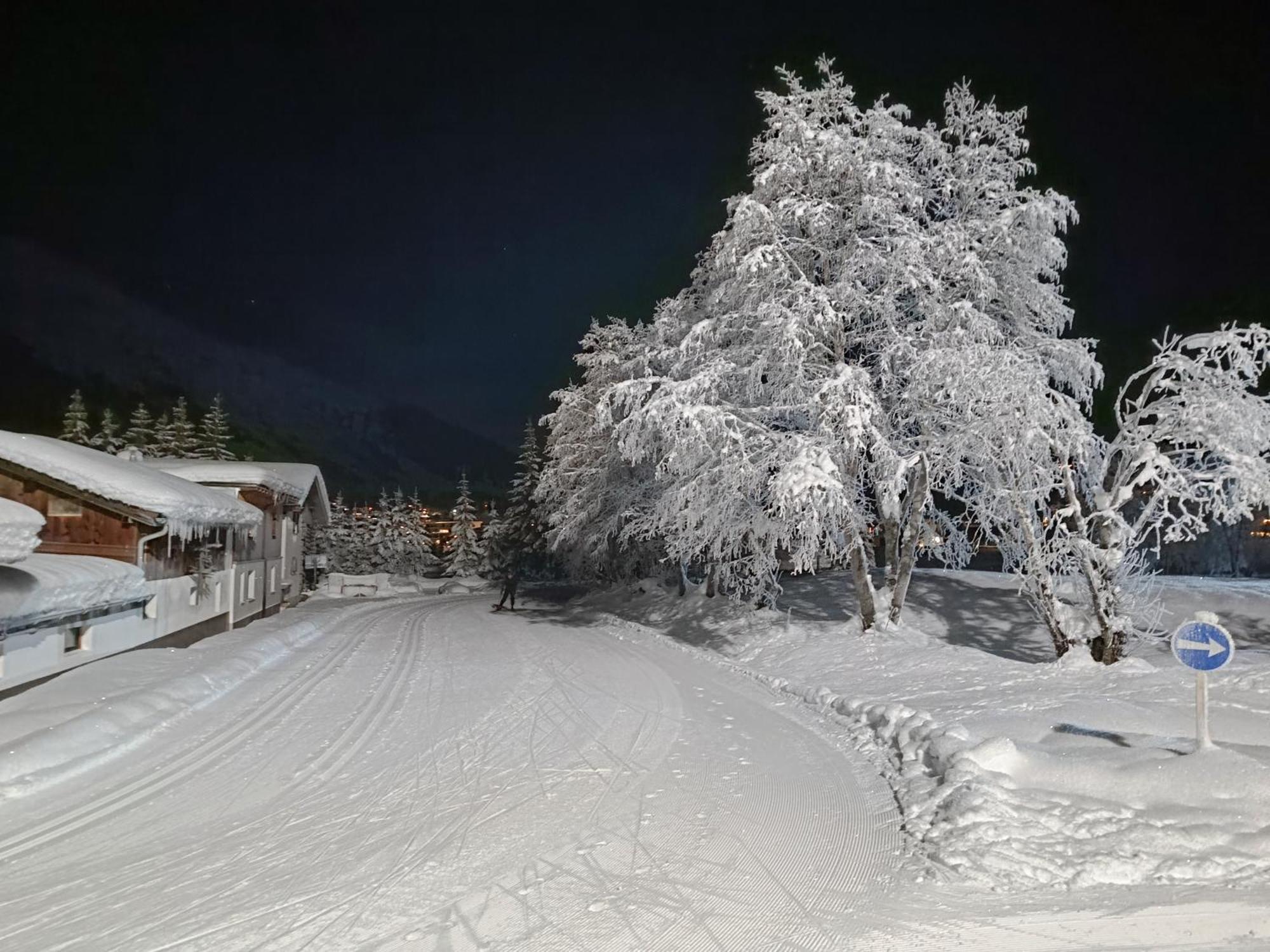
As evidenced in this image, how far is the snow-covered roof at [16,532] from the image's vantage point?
32.2 ft

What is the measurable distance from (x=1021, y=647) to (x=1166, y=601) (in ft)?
12.7

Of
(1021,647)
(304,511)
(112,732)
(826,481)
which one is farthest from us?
(304,511)

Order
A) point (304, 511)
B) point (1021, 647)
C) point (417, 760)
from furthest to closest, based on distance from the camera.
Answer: point (304, 511) → point (1021, 647) → point (417, 760)

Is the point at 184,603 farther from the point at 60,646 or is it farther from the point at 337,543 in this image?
the point at 337,543

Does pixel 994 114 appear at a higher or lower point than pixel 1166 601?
higher

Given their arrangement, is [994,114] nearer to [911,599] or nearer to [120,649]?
[911,599]

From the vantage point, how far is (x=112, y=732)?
9.97m

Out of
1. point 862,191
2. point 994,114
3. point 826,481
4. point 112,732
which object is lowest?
point 112,732

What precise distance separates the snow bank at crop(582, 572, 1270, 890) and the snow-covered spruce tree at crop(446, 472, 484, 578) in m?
48.9

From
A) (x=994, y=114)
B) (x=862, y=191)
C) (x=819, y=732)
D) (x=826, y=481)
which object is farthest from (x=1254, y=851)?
(x=994, y=114)

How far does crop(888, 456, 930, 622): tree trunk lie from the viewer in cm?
1628

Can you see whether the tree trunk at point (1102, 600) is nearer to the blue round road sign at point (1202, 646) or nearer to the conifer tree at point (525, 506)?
the blue round road sign at point (1202, 646)

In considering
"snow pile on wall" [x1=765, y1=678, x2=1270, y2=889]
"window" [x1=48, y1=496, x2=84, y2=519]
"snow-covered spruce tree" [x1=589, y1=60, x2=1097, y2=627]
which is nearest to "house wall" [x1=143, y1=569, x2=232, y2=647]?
"window" [x1=48, y1=496, x2=84, y2=519]

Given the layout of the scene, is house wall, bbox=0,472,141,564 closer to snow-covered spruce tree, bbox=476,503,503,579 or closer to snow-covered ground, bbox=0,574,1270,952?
snow-covered ground, bbox=0,574,1270,952
